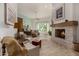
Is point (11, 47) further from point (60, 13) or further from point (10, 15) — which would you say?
point (60, 13)

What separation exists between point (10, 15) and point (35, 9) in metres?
0.48

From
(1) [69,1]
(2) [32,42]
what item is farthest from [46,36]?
(1) [69,1]

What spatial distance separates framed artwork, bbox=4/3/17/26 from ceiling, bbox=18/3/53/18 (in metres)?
0.12

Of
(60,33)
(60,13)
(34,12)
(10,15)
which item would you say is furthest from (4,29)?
(60,33)

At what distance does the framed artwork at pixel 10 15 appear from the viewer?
80.4 inches

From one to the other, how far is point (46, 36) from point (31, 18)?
440 mm

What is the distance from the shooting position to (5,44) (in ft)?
5.89

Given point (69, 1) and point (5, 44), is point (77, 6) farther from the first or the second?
point (5, 44)

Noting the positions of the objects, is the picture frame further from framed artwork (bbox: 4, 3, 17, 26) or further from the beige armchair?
the beige armchair

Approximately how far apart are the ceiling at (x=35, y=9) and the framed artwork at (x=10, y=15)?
0.39 feet

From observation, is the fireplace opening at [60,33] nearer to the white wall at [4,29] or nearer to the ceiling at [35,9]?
the ceiling at [35,9]

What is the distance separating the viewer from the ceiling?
2.04 m

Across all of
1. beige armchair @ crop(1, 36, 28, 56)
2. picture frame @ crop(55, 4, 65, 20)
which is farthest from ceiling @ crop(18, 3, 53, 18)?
beige armchair @ crop(1, 36, 28, 56)

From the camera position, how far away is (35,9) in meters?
2.17
